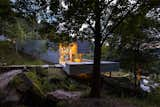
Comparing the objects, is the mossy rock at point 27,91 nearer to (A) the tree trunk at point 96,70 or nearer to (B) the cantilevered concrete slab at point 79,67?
(A) the tree trunk at point 96,70

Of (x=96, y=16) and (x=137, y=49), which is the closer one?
(x=96, y=16)

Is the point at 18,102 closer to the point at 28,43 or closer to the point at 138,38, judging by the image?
the point at 138,38

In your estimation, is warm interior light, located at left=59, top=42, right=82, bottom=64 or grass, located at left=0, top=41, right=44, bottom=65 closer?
grass, located at left=0, top=41, right=44, bottom=65

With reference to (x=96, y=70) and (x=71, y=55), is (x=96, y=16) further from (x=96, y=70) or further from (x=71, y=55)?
(x=71, y=55)

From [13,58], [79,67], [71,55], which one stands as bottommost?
[79,67]

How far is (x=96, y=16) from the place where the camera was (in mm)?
4871

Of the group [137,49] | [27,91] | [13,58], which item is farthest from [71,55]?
[27,91]

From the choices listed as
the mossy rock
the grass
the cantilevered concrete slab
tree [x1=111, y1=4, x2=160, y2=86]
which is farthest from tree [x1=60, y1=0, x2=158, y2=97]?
the grass

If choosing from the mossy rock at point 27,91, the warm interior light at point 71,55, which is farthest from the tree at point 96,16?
the warm interior light at point 71,55

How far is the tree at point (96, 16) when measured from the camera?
15.0ft

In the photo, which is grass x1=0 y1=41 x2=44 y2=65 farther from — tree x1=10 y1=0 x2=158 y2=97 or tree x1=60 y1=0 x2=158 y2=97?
tree x1=60 y1=0 x2=158 y2=97

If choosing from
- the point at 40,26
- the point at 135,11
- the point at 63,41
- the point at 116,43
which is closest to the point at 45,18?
the point at 40,26

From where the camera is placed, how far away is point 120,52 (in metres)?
7.39

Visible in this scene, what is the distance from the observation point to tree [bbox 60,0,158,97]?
4.58 metres
